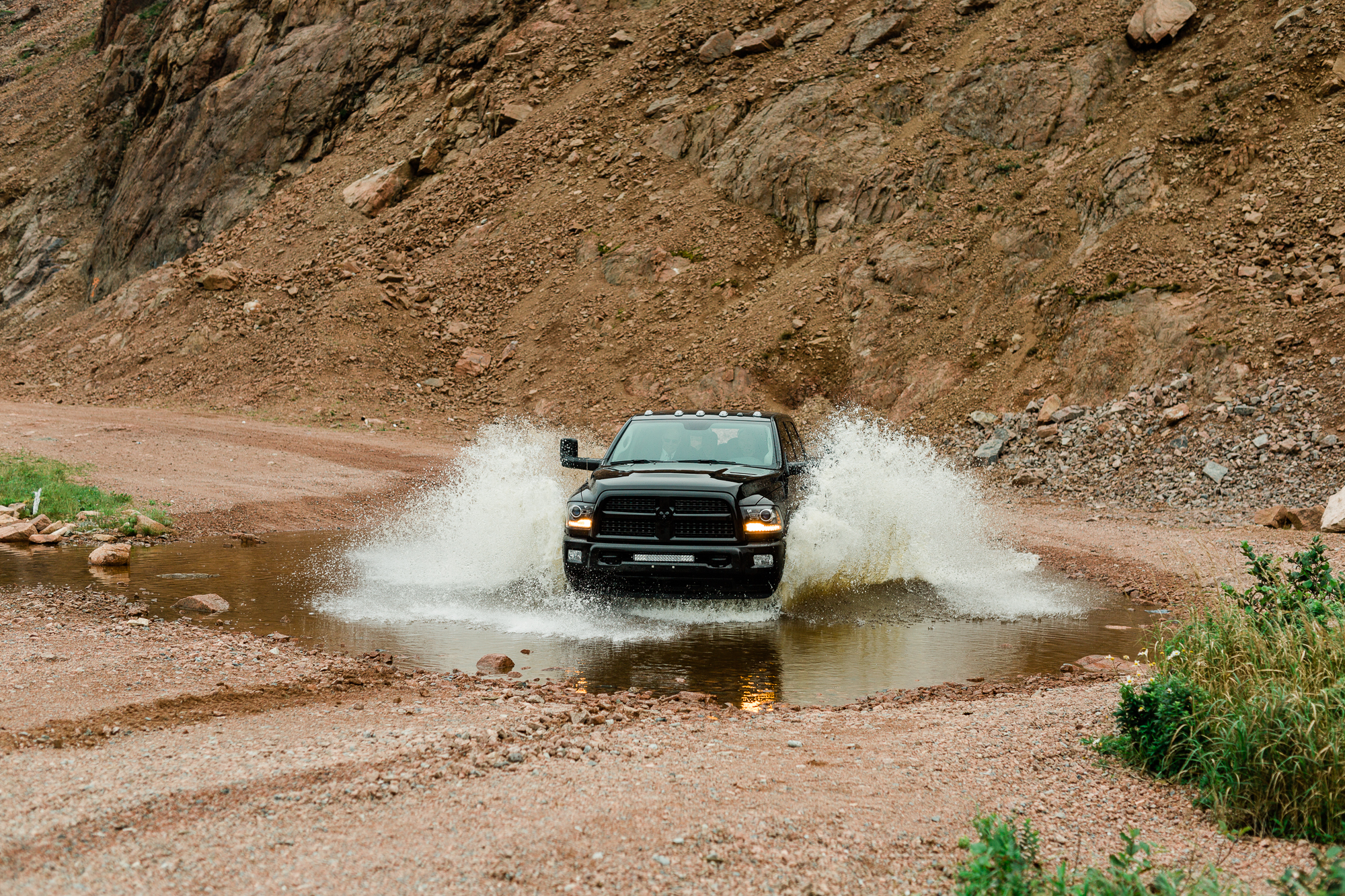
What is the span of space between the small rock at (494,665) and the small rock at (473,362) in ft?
78.3

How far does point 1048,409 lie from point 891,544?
10434 mm

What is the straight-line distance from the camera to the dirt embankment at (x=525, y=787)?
12.4 ft

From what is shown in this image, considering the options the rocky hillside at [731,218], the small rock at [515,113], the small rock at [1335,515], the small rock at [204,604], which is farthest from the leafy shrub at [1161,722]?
the small rock at [515,113]

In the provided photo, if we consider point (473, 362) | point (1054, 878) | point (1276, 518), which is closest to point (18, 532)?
point (1054, 878)

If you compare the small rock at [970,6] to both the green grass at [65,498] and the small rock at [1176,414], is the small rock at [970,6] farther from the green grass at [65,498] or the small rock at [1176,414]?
the green grass at [65,498]

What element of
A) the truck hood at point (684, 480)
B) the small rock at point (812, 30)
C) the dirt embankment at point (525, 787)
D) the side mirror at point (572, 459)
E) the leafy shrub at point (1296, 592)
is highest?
the small rock at point (812, 30)

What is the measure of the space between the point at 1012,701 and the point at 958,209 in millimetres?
22806

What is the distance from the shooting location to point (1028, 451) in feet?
65.2

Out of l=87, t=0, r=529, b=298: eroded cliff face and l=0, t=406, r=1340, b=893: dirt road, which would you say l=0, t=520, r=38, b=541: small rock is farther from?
l=87, t=0, r=529, b=298: eroded cliff face

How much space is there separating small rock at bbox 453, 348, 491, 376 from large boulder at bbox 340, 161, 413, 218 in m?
8.36

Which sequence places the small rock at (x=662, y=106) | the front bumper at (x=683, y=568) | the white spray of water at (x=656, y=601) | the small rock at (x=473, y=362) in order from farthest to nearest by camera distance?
the small rock at (x=662, y=106) < the small rock at (x=473, y=362) < the white spray of water at (x=656, y=601) < the front bumper at (x=683, y=568)

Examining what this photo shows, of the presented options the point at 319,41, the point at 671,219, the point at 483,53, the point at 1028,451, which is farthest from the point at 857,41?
the point at 319,41

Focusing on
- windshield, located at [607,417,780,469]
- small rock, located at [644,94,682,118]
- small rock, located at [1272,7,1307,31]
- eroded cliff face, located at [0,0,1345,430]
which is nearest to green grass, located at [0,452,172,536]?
windshield, located at [607,417,780,469]

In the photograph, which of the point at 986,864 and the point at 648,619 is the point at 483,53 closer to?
the point at 648,619
